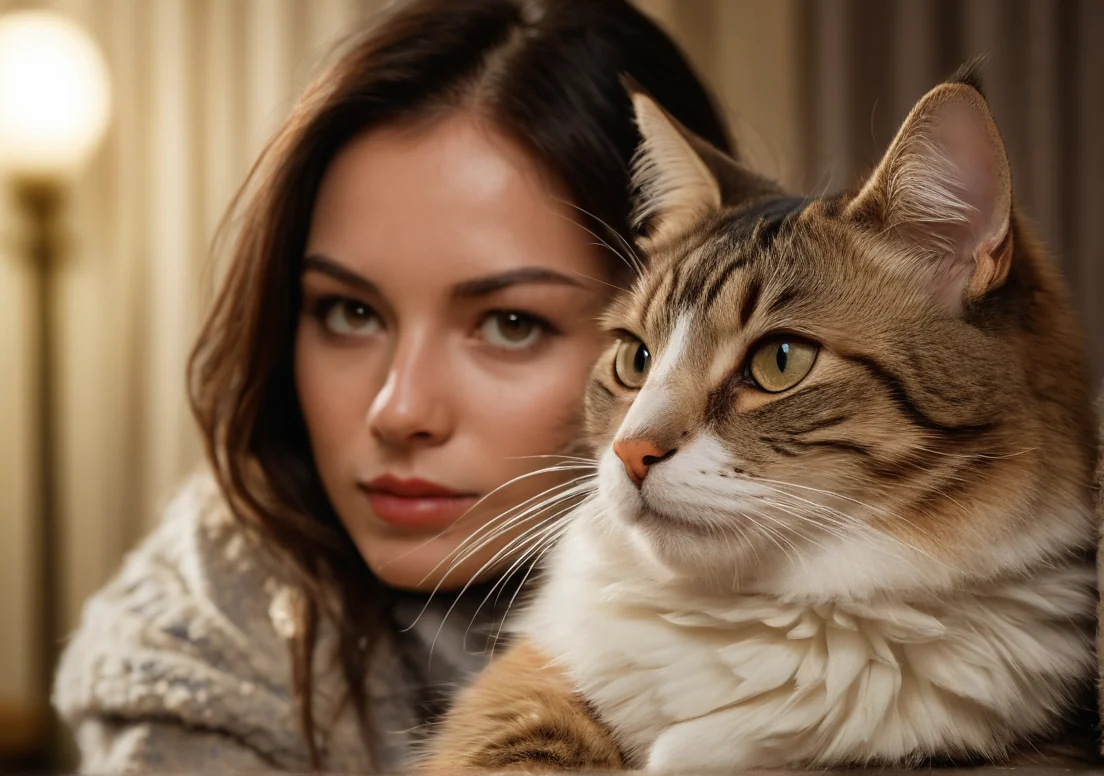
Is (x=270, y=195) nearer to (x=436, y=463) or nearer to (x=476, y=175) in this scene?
(x=476, y=175)

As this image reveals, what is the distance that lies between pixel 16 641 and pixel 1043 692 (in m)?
3.16

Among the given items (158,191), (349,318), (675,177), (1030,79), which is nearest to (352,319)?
(349,318)

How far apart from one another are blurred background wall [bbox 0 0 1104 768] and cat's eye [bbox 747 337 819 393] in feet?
6.15

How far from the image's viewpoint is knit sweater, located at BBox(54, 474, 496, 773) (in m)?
1.21

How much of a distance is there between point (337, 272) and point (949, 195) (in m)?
0.67

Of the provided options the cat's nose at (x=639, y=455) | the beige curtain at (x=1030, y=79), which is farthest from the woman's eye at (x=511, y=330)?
the beige curtain at (x=1030, y=79)

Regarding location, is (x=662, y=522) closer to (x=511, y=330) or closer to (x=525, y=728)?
(x=525, y=728)

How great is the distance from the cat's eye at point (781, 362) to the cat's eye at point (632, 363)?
153 mm

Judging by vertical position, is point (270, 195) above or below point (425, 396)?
above

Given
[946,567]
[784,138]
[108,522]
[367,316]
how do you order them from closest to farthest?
[946,567], [367,316], [784,138], [108,522]

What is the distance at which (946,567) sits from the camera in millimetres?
778

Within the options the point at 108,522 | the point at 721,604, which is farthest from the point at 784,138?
the point at 108,522

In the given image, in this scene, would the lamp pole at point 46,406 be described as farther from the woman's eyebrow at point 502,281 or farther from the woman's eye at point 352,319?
the woman's eyebrow at point 502,281

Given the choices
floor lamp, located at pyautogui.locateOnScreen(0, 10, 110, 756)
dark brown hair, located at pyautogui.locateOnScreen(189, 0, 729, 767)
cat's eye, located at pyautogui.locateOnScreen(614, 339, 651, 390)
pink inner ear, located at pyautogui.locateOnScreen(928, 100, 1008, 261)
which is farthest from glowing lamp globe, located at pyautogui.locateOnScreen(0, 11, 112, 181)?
pink inner ear, located at pyautogui.locateOnScreen(928, 100, 1008, 261)
